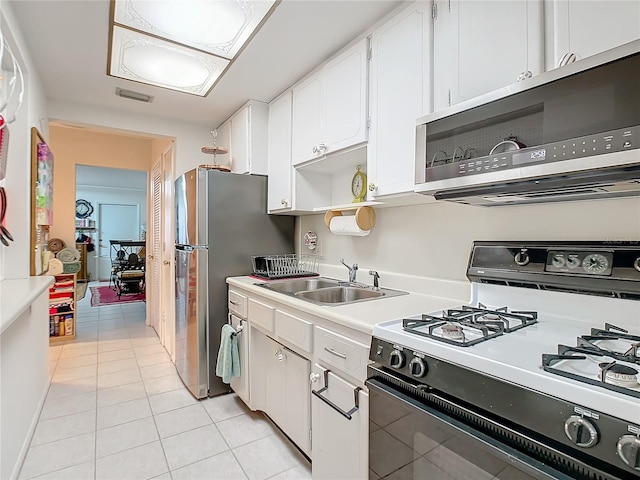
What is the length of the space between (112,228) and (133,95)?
7.88 metres

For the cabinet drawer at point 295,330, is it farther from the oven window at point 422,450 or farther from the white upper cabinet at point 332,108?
the white upper cabinet at point 332,108

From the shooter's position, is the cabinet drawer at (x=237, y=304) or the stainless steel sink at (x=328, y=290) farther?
the cabinet drawer at (x=237, y=304)

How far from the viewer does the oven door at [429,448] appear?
74cm

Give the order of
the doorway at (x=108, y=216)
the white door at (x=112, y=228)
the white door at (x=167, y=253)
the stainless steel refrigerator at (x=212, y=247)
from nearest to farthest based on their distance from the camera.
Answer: the stainless steel refrigerator at (x=212, y=247) < the white door at (x=167, y=253) < the doorway at (x=108, y=216) < the white door at (x=112, y=228)

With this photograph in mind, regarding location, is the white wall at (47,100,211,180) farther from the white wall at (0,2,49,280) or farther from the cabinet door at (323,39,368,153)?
the cabinet door at (323,39,368,153)

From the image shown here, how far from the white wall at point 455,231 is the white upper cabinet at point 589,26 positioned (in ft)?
1.65

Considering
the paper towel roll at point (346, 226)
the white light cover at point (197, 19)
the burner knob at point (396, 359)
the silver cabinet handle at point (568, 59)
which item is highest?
the white light cover at point (197, 19)

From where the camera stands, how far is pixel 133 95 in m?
2.61

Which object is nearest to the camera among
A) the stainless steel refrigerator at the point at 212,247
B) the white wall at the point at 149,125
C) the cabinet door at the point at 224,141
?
the stainless steel refrigerator at the point at 212,247

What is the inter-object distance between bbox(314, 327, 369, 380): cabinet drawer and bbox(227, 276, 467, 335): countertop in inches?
2.8

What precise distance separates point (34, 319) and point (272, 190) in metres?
1.73

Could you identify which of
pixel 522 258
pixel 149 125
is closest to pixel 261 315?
pixel 522 258

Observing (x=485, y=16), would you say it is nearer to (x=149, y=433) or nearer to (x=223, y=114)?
(x=223, y=114)

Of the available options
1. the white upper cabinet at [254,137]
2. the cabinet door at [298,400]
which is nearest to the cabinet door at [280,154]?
the white upper cabinet at [254,137]
